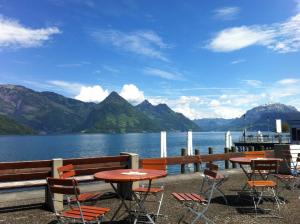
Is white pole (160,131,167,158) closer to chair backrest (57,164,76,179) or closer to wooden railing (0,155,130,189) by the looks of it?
A: wooden railing (0,155,130,189)

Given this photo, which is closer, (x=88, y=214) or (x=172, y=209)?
(x=88, y=214)

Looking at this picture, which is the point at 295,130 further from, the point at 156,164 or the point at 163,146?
the point at 156,164

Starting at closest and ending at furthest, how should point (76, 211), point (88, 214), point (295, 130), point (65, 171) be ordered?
point (88, 214) < point (76, 211) < point (65, 171) < point (295, 130)

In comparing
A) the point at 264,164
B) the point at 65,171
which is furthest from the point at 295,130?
the point at 65,171

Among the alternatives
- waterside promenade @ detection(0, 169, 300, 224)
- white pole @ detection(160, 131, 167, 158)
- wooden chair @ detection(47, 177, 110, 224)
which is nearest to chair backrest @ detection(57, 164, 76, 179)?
waterside promenade @ detection(0, 169, 300, 224)

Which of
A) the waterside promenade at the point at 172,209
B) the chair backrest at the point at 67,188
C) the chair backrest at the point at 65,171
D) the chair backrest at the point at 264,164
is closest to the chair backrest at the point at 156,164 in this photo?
the waterside promenade at the point at 172,209

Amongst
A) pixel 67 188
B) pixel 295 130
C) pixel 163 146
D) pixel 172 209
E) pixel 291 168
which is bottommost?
pixel 172 209

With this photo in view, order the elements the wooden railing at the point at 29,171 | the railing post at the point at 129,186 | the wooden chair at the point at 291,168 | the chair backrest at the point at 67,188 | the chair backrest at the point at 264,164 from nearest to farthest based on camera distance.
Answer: the chair backrest at the point at 67,188 < the wooden railing at the point at 29,171 < the chair backrest at the point at 264,164 < the railing post at the point at 129,186 < the wooden chair at the point at 291,168

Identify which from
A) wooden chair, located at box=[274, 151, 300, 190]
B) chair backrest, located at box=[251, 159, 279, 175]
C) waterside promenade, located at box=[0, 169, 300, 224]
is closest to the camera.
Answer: waterside promenade, located at box=[0, 169, 300, 224]

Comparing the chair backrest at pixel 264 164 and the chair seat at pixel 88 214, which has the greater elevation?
the chair backrest at pixel 264 164

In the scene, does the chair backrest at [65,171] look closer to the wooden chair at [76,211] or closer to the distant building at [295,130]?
the wooden chair at [76,211]

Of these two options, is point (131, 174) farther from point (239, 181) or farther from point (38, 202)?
point (239, 181)

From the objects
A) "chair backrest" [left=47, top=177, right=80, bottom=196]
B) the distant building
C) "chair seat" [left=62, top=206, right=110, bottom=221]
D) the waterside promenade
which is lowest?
the waterside promenade

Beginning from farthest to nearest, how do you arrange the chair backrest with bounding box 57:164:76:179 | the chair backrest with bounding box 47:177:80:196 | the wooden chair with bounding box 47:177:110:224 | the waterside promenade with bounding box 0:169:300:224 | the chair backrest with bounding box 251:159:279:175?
the chair backrest with bounding box 251:159:279:175, the chair backrest with bounding box 57:164:76:179, the waterside promenade with bounding box 0:169:300:224, the chair backrest with bounding box 47:177:80:196, the wooden chair with bounding box 47:177:110:224
